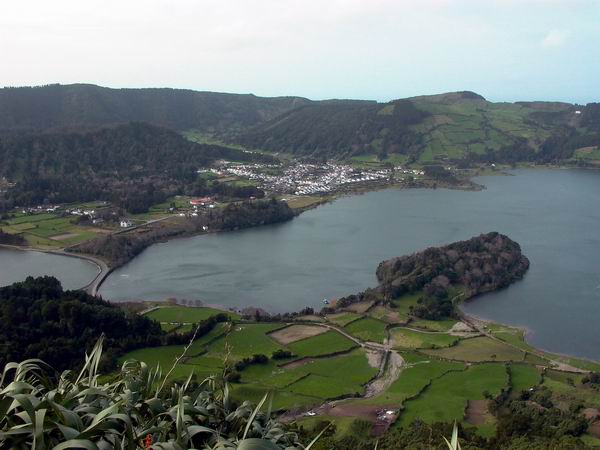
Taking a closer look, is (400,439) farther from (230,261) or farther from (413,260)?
(230,261)

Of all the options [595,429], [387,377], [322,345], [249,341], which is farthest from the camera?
[322,345]

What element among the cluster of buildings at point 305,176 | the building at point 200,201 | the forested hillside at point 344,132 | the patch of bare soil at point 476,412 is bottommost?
the patch of bare soil at point 476,412

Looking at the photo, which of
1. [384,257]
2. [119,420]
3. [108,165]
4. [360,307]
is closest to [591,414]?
[360,307]

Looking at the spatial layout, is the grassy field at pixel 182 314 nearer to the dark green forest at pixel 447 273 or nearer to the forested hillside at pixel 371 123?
the dark green forest at pixel 447 273

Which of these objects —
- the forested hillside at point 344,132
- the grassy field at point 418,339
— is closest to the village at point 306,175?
the forested hillside at point 344,132

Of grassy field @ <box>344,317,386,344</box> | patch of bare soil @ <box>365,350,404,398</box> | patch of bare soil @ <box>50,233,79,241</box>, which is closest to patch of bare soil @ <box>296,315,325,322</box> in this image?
grassy field @ <box>344,317,386,344</box>

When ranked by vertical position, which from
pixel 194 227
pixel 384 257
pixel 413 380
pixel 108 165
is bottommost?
pixel 413 380

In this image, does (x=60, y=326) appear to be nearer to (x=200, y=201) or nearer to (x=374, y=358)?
(x=374, y=358)
